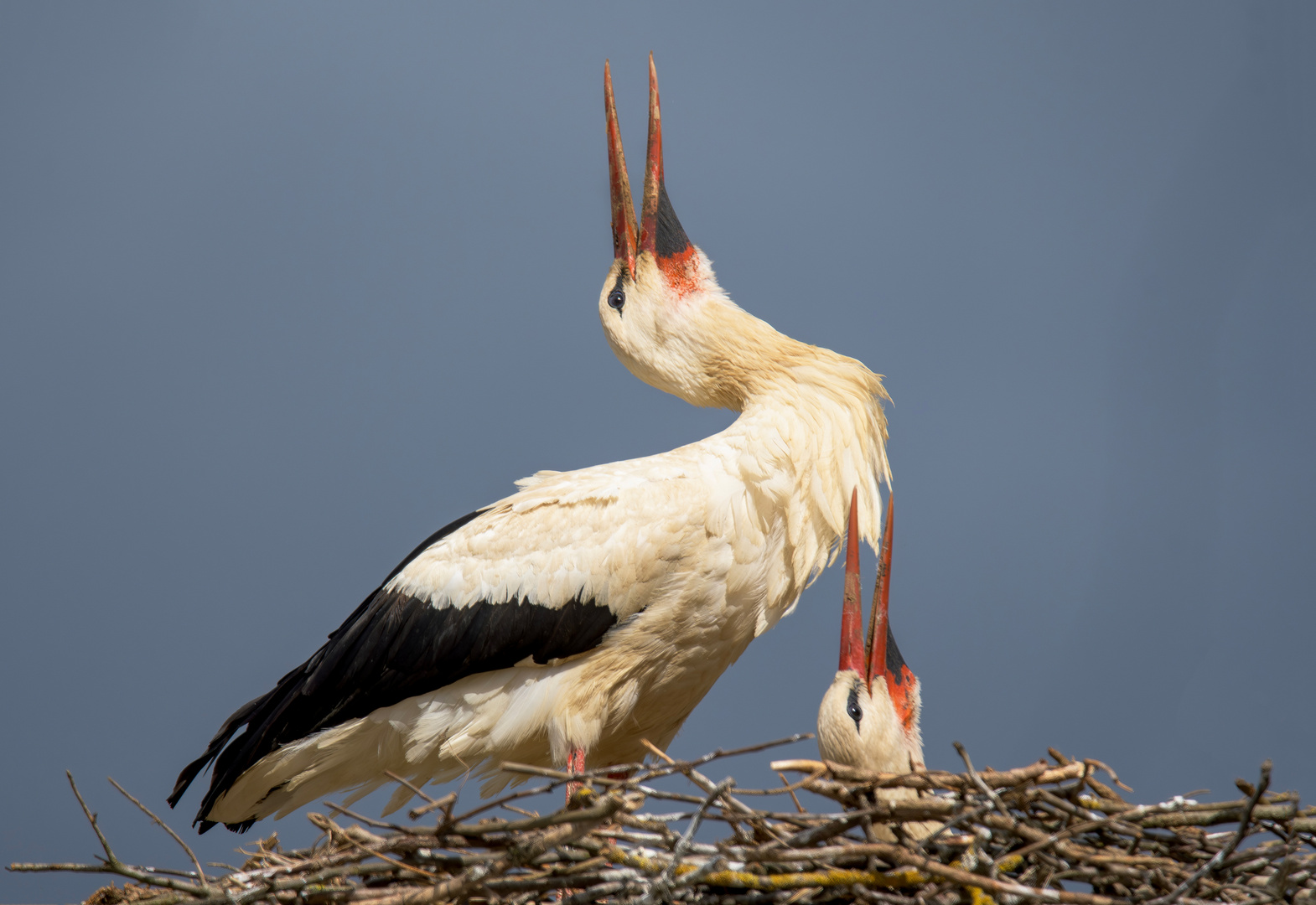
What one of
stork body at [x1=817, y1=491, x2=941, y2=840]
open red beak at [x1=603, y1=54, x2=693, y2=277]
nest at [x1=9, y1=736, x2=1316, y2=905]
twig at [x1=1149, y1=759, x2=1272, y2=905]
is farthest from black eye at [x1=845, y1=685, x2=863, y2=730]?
open red beak at [x1=603, y1=54, x2=693, y2=277]

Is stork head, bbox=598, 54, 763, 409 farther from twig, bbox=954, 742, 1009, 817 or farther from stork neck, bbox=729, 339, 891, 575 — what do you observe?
twig, bbox=954, 742, 1009, 817

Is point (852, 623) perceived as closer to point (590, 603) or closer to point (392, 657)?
point (590, 603)

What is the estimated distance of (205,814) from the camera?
103 inches

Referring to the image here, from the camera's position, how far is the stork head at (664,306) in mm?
2709

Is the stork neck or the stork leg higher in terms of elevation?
the stork neck

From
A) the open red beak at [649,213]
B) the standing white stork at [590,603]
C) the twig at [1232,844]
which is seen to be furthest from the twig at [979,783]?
the open red beak at [649,213]

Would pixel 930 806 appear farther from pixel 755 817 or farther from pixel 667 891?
pixel 667 891

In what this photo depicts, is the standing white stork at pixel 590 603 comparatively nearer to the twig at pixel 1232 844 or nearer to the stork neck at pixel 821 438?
the stork neck at pixel 821 438

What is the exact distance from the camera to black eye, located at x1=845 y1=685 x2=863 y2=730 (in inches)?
89.5

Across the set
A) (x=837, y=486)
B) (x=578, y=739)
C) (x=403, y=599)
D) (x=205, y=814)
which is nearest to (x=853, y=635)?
(x=837, y=486)

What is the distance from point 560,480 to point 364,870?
38.0 inches

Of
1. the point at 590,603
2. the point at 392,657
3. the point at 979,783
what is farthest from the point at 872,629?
the point at 392,657

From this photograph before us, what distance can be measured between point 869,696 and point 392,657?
95 cm

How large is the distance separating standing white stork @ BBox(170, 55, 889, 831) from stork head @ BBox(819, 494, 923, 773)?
0.18 meters
